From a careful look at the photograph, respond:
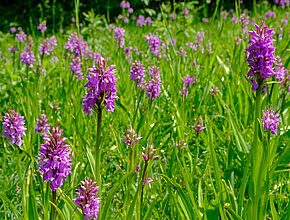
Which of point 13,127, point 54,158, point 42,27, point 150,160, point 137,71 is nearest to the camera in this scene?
point 54,158

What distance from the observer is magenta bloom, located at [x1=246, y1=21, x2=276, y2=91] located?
1.39 m

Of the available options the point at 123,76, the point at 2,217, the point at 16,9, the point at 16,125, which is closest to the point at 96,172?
the point at 16,125

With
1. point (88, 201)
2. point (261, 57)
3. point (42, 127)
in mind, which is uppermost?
point (261, 57)

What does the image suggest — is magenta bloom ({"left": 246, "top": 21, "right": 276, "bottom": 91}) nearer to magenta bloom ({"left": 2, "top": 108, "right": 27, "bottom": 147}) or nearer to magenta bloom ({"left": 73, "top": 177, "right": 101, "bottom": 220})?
magenta bloom ({"left": 73, "top": 177, "right": 101, "bottom": 220})

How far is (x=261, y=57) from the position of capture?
1.41 meters

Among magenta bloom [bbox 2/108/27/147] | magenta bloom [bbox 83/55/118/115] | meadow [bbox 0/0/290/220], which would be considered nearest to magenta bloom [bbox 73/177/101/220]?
meadow [bbox 0/0/290/220]

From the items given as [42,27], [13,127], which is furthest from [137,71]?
Answer: [42,27]

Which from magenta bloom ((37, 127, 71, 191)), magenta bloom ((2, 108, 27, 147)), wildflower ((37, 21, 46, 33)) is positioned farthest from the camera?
wildflower ((37, 21, 46, 33))

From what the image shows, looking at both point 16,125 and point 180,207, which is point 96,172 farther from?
point 16,125

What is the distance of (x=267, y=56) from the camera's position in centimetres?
142

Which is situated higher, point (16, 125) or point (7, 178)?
point (16, 125)

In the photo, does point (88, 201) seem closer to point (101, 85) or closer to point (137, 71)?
point (101, 85)

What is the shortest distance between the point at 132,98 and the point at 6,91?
152 centimetres

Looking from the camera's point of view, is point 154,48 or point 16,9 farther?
point 16,9
